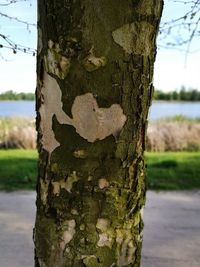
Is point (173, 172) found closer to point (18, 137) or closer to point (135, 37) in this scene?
point (18, 137)

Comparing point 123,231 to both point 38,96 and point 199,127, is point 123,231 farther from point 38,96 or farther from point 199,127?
point 199,127

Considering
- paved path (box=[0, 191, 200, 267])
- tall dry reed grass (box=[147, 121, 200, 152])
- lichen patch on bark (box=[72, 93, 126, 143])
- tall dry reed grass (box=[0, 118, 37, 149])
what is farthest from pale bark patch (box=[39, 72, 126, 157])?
tall dry reed grass (box=[0, 118, 37, 149])

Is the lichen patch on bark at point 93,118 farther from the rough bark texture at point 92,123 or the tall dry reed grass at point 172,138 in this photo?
the tall dry reed grass at point 172,138

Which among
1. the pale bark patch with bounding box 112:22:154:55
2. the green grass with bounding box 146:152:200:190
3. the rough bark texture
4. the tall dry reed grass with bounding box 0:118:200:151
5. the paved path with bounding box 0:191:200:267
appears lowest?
the paved path with bounding box 0:191:200:267

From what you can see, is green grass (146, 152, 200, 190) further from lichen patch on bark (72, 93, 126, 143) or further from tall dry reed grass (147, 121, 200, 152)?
lichen patch on bark (72, 93, 126, 143)

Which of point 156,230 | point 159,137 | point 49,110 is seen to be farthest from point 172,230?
point 159,137

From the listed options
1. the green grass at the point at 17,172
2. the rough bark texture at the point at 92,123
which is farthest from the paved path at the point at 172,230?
the rough bark texture at the point at 92,123

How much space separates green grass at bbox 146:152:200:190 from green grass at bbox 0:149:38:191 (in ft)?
5.32

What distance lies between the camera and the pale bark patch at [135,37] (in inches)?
34.6

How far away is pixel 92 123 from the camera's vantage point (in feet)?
2.94

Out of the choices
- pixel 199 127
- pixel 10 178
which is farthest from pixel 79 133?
pixel 199 127

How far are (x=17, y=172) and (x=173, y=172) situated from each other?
2.23 m

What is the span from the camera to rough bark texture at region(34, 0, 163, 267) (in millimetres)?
879

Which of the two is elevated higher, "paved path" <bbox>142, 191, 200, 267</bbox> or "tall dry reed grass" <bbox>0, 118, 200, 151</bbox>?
"tall dry reed grass" <bbox>0, 118, 200, 151</bbox>
